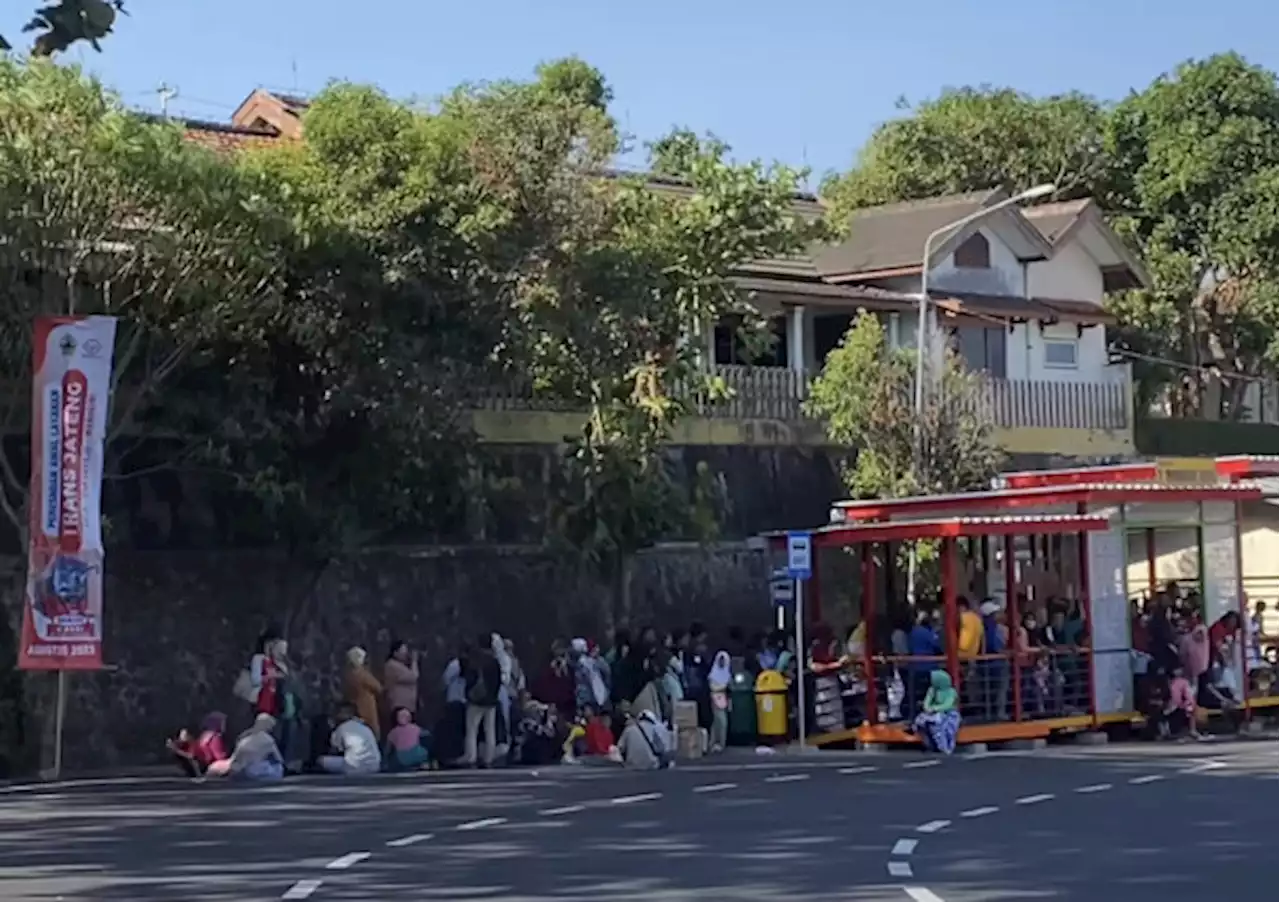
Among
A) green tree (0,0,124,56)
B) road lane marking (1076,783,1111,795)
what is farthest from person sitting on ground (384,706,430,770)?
green tree (0,0,124,56)

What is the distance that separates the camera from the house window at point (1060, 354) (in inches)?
1706

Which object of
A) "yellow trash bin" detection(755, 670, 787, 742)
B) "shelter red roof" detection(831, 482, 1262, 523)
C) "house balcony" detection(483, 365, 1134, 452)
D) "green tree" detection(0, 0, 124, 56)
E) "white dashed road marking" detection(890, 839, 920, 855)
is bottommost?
"white dashed road marking" detection(890, 839, 920, 855)

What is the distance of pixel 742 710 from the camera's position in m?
28.7

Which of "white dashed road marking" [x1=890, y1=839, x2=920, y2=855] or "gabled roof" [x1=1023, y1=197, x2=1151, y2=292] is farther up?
"gabled roof" [x1=1023, y1=197, x2=1151, y2=292]

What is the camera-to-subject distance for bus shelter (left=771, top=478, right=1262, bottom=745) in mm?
27281

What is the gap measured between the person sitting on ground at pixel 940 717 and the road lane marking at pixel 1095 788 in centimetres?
531

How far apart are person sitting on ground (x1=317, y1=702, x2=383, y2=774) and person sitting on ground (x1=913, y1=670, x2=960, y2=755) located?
240 inches

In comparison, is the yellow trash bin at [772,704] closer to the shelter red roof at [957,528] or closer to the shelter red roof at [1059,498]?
the shelter red roof at [957,528]

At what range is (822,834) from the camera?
16.9 m

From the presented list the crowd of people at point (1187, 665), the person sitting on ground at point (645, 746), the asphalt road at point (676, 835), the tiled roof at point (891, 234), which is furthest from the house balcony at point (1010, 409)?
the asphalt road at point (676, 835)

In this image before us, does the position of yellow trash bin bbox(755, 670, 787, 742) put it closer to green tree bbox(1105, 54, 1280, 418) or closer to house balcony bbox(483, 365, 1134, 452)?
house balcony bbox(483, 365, 1134, 452)

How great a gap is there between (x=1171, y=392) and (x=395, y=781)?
2891 cm

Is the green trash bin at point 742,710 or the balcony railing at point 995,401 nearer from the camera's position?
the green trash bin at point 742,710

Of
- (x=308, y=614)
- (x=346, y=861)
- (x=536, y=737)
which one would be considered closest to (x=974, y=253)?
(x=308, y=614)
